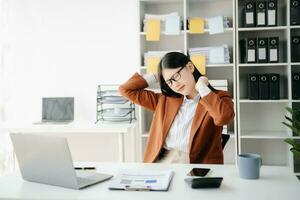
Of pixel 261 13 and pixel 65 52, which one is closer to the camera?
pixel 261 13

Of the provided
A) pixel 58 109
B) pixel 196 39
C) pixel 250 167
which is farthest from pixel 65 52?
pixel 250 167

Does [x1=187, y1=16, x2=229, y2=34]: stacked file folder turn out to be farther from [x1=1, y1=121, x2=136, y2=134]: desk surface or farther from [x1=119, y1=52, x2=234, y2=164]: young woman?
[x1=119, y1=52, x2=234, y2=164]: young woman

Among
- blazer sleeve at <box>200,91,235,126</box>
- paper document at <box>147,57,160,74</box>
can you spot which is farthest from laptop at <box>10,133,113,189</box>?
paper document at <box>147,57,160,74</box>

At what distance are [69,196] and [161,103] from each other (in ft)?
3.37

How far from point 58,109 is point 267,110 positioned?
2.00 meters

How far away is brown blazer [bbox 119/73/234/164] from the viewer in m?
1.88

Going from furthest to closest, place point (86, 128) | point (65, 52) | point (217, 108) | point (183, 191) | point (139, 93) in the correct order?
point (65, 52), point (86, 128), point (139, 93), point (217, 108), point (183, 191)

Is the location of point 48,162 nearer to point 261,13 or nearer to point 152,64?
point 152,64

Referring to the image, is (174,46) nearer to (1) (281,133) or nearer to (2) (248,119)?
(2) (248,119)

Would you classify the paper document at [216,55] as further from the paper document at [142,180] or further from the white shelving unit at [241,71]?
the paper document at [142,180]

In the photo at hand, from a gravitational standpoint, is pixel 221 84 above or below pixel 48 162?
above

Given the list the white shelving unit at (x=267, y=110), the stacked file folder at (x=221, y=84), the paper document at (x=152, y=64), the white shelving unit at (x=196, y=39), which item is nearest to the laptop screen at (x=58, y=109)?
the white shelving unit at (x=196, y=39)

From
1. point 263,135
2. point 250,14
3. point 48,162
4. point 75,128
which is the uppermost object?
point 250,14

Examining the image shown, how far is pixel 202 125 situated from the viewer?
1.95m
